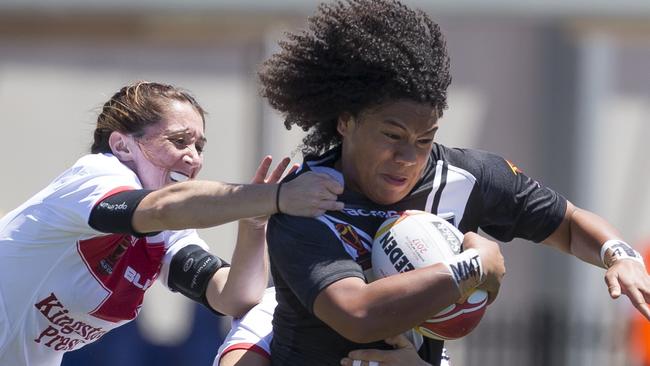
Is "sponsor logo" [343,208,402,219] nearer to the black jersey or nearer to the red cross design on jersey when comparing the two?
the black jersey

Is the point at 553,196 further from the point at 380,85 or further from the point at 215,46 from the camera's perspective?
the point at 215,46

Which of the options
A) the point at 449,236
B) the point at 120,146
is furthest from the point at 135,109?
the point at 449,236

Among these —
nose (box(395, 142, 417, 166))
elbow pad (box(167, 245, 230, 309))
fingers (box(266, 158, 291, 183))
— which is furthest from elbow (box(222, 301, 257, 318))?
nose (box(395, 142, 417, 166))

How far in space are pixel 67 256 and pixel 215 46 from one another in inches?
338

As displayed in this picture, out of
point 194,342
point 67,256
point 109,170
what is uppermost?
point 109,170

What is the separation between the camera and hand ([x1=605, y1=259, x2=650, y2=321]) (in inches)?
169

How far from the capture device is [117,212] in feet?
14.4

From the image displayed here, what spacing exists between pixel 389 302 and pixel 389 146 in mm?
560

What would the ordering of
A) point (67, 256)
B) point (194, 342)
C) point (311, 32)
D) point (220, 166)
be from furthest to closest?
point (220, 166) → point (194, 342) → point (67, 256) → point (311, 32)

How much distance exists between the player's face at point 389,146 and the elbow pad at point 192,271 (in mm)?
1031

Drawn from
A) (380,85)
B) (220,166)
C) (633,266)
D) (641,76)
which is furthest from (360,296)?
(641,76)

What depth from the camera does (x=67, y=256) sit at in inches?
188

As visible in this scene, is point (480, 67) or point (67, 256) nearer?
point (67, 256)

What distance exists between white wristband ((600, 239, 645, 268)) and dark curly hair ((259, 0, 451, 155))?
0.81 m
